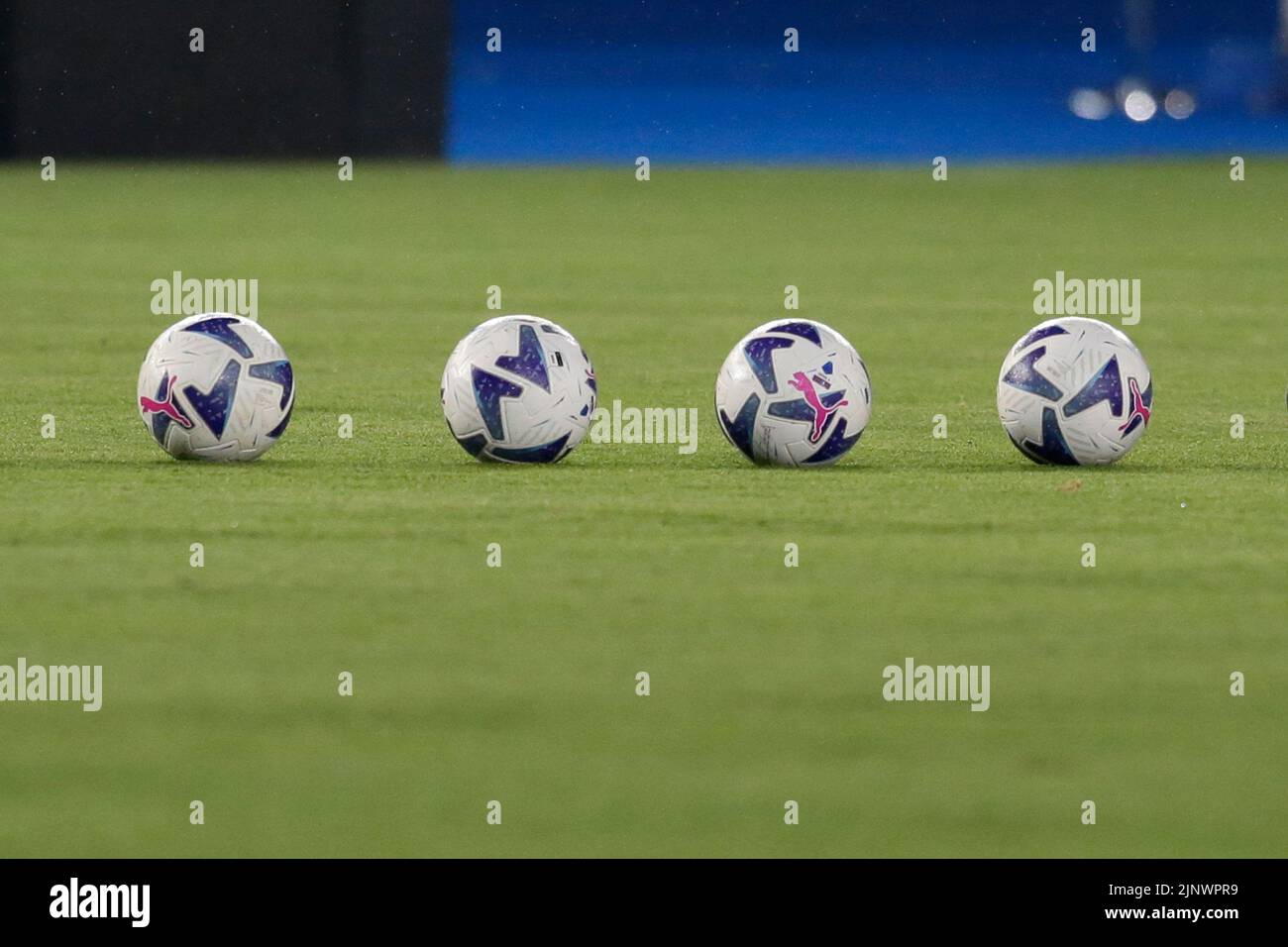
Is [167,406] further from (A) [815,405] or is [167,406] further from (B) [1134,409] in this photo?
(B) [1134,409]

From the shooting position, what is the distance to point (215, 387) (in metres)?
11.9

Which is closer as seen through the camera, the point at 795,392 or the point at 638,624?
the point at 638,624

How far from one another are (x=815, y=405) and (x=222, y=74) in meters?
29.0

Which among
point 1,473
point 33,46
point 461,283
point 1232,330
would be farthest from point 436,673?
point 33,46

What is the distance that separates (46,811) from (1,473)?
5.87 metres

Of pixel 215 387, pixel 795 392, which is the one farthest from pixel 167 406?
pixel 795 392

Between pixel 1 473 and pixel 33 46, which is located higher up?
pixel 33 46

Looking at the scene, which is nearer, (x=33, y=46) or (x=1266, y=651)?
(x=1266, y=651)

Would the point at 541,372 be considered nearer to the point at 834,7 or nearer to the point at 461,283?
the point at 461,283

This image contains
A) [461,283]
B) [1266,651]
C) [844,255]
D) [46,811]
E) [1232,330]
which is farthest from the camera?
[844,255]

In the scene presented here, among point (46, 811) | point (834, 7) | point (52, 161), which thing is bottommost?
point (46, 811)

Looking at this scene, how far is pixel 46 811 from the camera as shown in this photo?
21.9ft

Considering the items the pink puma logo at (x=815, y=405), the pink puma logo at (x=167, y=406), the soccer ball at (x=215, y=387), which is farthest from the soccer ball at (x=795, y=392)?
the pink puma logo at (x=167, y=406)

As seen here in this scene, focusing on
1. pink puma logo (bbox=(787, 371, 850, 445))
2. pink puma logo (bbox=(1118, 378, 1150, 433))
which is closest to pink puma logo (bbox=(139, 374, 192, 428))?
pink puma logo (bbox=(787, 371, 850, 445))
